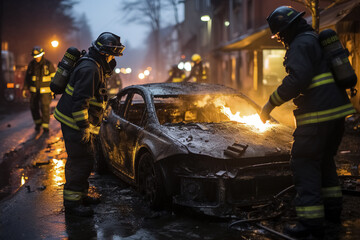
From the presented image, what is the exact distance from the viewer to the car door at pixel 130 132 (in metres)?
5.27

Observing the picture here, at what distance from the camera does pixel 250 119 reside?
563cm

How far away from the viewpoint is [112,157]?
19.9 feet

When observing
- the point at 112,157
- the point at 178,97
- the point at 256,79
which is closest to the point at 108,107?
the point at 112,157

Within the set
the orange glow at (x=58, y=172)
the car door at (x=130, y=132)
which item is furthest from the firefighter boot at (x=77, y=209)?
the orange glow at (x=58, y=172)

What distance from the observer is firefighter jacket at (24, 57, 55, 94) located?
11.1 meters

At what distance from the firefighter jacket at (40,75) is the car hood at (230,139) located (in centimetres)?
699

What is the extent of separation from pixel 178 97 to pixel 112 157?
128 cm

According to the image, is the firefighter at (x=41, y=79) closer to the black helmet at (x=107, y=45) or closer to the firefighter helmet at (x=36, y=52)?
the firefighter helmet at (x=36, y=52)

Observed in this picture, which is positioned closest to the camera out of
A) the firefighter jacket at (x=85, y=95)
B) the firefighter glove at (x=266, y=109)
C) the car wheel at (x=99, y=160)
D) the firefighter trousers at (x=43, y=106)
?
the firefighter glove at (x=266, y=109)

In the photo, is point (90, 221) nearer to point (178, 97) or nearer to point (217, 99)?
point (178, 97)

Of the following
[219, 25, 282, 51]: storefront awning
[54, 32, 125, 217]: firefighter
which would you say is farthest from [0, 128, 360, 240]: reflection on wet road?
[219, 25, 282, 51]: storefront awning

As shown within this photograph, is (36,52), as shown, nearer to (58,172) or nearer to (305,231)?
(58,172)

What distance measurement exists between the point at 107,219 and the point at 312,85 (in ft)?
8.09

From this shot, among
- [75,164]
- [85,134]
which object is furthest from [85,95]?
[75,164]
